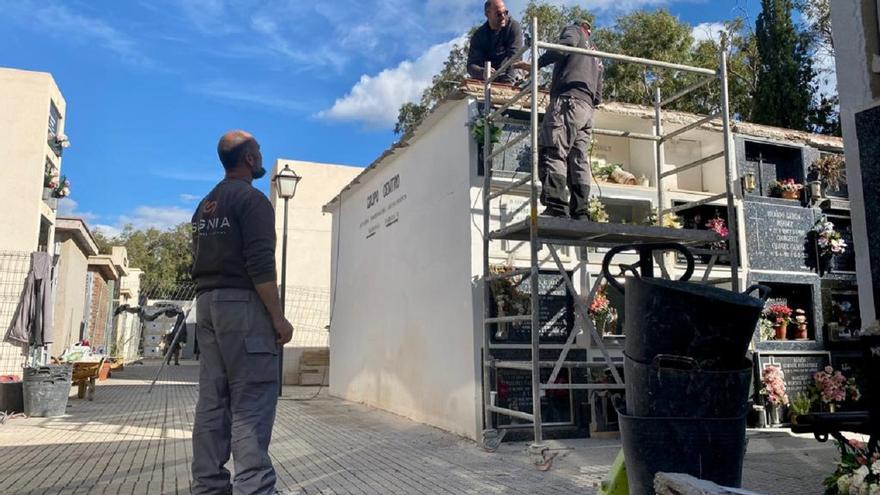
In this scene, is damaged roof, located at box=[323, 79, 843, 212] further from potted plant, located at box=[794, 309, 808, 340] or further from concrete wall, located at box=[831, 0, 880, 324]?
concrete wall, located at box=[831, 0, 880, 324]

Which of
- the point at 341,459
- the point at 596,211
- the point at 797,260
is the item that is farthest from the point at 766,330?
the point at 341,459

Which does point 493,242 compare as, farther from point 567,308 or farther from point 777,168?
point 777,168

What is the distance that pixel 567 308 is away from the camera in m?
7.08

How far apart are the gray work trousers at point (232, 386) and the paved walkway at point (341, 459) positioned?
1250 mm

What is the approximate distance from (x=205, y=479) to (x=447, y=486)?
6.12 feet

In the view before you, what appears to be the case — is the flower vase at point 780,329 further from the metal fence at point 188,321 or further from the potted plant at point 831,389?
the metal fence at point 188,321

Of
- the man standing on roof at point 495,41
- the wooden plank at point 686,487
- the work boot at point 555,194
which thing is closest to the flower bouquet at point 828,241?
the man standing on roof at point 495,41

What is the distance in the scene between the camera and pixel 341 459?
226 inches

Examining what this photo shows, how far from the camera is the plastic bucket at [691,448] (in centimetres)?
252

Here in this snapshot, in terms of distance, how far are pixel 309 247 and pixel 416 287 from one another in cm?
973

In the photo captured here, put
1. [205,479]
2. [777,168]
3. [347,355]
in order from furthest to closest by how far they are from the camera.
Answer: [347,355] → [777,168] → [205,479]

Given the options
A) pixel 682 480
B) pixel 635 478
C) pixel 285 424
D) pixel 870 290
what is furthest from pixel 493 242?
pixel 682 480

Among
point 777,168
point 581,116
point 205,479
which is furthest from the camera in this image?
point 777,168

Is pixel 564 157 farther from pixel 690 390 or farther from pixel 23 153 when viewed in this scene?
pixel 23 153
